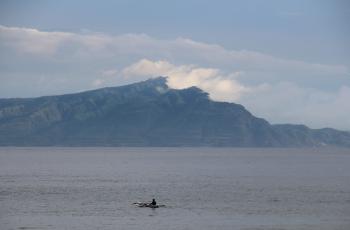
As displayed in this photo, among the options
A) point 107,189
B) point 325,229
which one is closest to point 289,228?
point 325,229

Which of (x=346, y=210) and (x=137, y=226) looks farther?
(x=346, y=210)

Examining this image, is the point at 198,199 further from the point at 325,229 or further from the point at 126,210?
the point at 325,229

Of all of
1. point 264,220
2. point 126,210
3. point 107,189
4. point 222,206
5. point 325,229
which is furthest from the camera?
point 107,189

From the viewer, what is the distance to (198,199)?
107m

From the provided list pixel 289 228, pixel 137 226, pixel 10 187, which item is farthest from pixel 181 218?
pixel 10 187

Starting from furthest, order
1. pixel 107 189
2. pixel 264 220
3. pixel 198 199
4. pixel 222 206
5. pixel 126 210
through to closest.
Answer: pixel 107 189 → pixel 198 199 → pixel 222 206 → pixel 126 210 → pixel 264 220

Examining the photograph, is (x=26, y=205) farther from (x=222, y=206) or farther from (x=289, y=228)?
(x=289, y=228)

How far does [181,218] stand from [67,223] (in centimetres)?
1316

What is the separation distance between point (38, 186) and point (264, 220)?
60.9 meters

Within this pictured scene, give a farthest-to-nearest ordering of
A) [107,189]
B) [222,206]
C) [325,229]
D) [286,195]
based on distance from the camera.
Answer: [107,189]
[286,195]
[222,206]
[325,229]

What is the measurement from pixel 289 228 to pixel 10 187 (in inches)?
2665

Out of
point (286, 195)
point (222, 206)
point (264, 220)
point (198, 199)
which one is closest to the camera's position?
point (264, 220)

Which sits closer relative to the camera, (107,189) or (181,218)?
(181,218)

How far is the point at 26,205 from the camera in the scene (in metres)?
95.8
